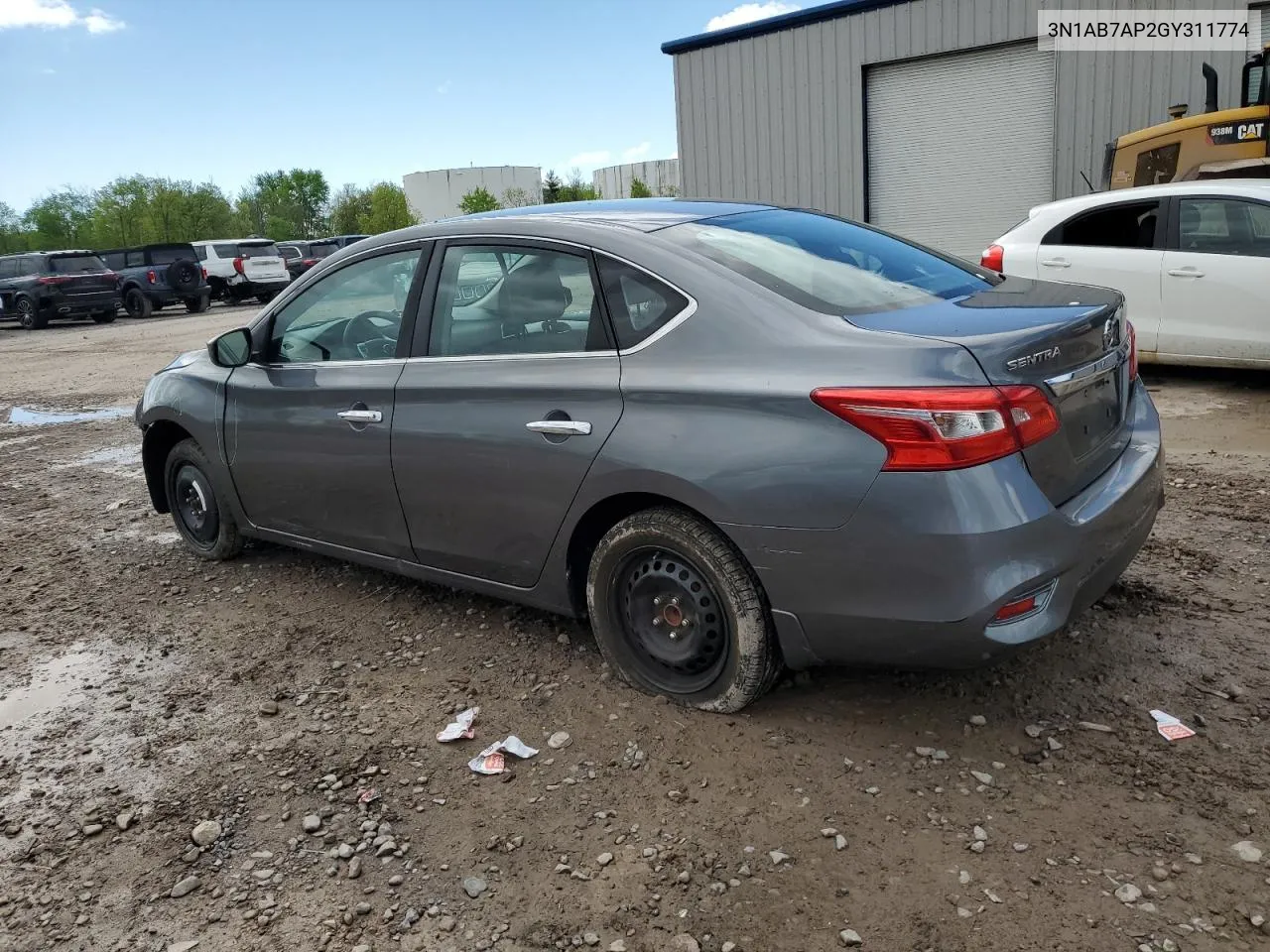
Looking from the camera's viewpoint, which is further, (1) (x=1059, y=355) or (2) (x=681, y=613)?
(2) (x=681, y=613)

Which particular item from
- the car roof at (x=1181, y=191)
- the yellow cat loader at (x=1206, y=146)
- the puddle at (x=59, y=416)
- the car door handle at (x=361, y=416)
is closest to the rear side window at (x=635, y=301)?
the car door handle at (x=361, y=416)

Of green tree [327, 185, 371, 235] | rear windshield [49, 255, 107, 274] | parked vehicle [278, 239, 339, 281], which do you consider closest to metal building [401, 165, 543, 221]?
green tree [327, 185, 371, 235]

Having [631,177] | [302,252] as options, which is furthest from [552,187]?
[302,252]

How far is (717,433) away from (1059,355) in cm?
97

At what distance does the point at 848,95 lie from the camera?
17.2 metres

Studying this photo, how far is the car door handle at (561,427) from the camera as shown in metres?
3.27

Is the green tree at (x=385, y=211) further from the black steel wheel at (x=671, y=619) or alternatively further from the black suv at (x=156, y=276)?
the black steel wheel at (x=671, y=619)

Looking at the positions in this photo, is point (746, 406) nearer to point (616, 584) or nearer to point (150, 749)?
point (616, 584)

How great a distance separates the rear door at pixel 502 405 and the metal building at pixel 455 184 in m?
88.9

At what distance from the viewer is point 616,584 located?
3.39m

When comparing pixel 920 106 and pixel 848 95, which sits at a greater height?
pixel 848 95

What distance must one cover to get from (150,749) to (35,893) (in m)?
0.73

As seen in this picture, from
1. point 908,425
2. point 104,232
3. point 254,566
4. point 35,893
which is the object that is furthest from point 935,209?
point 104,232

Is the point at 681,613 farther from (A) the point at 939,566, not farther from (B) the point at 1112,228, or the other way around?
(B) the point at 1112,228
